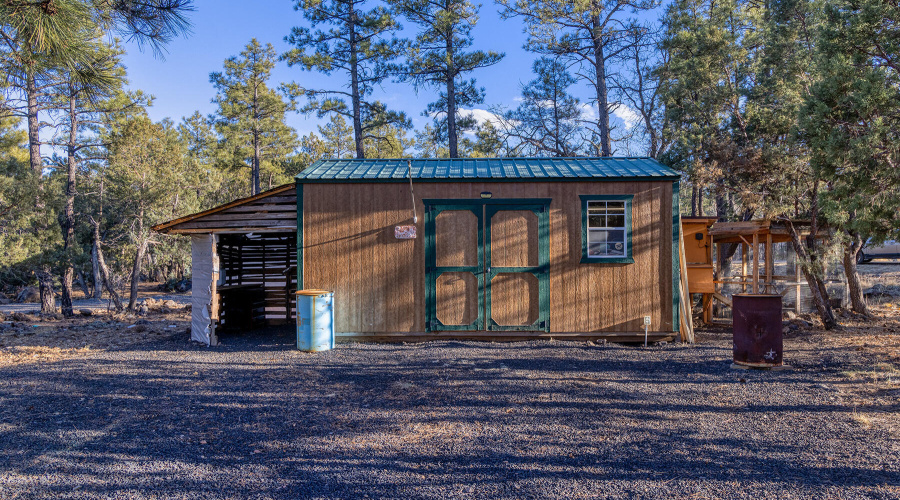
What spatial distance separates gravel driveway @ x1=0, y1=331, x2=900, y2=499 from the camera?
3.14 m

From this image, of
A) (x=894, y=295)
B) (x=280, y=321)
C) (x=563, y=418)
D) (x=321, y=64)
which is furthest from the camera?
(x=321, y=64)

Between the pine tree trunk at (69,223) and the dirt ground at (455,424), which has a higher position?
the pine tree trunk at (69,223)

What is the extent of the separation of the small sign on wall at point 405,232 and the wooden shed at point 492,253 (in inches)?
0.7

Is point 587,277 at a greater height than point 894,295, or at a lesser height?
greater

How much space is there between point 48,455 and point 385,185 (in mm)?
5736

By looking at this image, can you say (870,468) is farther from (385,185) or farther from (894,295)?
(894,295)

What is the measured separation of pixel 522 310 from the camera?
8.30 m

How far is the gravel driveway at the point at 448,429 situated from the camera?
3.14 meters

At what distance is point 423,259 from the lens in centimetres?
832

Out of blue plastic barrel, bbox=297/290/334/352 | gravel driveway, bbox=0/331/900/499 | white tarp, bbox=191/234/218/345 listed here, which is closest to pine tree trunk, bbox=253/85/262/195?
white tarp, bbox=191/234/218/345

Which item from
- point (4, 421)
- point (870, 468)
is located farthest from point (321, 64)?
point (870, 468)

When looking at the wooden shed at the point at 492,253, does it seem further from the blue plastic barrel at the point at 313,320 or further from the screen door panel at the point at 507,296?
the blue plastic barrel at the point at 313,320

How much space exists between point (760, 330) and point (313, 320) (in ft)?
20.9

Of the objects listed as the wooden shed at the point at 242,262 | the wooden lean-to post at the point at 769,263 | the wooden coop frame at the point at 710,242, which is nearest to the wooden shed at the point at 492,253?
the wooden shed at the point at 242,262
